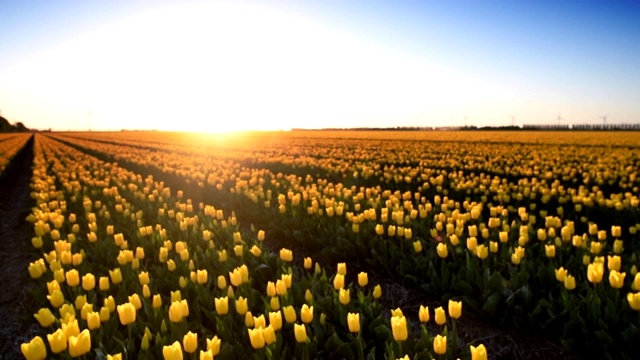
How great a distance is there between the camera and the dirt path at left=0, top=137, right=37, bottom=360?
4590 mm

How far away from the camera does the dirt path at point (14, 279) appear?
4590mm

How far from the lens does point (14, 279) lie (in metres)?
6.27

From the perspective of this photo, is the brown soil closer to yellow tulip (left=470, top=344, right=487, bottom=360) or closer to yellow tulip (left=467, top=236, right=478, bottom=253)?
yellow tulip (left=467, top=236, right=478, bottom=253)

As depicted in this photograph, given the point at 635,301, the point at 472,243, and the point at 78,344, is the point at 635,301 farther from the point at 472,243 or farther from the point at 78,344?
the point at 78,344

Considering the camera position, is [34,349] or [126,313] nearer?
[34,349]

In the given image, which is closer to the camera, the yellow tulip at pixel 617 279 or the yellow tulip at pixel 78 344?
the yellow tulip at pixel 78 344

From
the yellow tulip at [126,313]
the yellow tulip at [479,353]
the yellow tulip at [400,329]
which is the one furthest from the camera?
the yellow tulip at [126,313]

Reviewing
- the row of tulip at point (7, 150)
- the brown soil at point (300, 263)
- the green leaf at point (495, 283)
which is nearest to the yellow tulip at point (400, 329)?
the brown soil at point (300, 263)

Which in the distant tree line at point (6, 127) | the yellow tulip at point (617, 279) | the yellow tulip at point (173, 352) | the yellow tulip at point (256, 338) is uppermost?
the distant tree line at point (6, 127)

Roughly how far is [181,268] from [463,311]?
9.76ft

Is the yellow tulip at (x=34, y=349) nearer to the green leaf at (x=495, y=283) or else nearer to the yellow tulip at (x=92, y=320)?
the yellow tulip at (x=92, y=320)

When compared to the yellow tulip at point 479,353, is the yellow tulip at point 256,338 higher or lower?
lower

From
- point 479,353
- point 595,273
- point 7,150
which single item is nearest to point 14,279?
point 479,353

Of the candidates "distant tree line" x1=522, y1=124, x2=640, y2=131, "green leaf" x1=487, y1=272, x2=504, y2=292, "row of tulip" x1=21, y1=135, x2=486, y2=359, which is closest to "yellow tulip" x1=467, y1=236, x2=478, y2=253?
"green leaf" x1=487, y1=272, x2=504, y2=292
